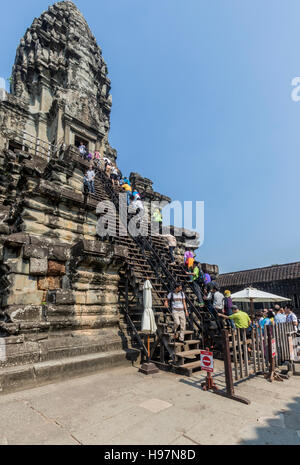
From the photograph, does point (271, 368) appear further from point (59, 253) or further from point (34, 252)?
point (34, 252)

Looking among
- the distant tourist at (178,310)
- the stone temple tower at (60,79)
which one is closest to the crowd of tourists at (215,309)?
the distant tourist at (178,310)

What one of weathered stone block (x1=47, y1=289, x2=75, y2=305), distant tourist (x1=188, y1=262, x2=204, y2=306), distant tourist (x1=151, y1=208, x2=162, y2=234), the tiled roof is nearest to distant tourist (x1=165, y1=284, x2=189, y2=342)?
distant tourist (x1=188, y1=262, x2=204, y2=306)

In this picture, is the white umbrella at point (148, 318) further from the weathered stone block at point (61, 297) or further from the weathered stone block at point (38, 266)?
the weathered stone block at point (38, 266)

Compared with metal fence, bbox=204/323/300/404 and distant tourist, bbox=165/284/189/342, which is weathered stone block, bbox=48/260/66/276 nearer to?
distant tourist, bbox=165/284/189/342

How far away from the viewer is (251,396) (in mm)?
4289

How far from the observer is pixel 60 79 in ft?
74.8

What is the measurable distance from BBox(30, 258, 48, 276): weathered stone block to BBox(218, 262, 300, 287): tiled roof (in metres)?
18.9

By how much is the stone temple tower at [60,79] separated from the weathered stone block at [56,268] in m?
16.1

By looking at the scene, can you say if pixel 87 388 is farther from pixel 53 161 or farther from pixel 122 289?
pixel 53 161

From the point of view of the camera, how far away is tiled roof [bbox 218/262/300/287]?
19.4 metres

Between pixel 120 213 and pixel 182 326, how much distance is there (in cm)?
656

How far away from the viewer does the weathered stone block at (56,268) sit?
6.07m

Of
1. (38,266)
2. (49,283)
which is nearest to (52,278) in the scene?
(49,283)

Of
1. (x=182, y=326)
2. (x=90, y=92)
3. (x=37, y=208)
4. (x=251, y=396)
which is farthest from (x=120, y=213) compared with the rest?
(x=90, y=92)
